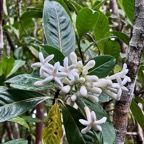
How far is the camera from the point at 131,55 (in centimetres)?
65

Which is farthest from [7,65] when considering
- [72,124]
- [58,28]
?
[72,124]

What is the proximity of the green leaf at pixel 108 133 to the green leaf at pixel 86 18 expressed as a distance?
1.03ft

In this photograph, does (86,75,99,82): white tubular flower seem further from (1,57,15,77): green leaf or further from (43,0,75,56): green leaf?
(1,57,15,77): green leaf

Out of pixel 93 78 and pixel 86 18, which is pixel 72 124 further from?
pixel 86 18

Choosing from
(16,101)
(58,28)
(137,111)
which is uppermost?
(58,28)

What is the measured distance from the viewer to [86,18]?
33.1 inches

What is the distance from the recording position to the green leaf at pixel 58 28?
0.75 meters

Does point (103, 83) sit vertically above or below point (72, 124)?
above

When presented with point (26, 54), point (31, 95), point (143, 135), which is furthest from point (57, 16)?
point (26, 54)

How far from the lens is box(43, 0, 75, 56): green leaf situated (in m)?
0.75

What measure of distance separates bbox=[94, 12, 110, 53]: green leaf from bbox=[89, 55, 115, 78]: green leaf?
0.24m

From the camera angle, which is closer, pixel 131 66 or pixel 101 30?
pixel 131 66

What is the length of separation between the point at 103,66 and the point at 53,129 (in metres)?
0.17

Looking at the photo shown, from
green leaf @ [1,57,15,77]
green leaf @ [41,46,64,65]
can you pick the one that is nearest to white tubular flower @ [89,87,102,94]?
green leaf @ [41,46,64,65]
